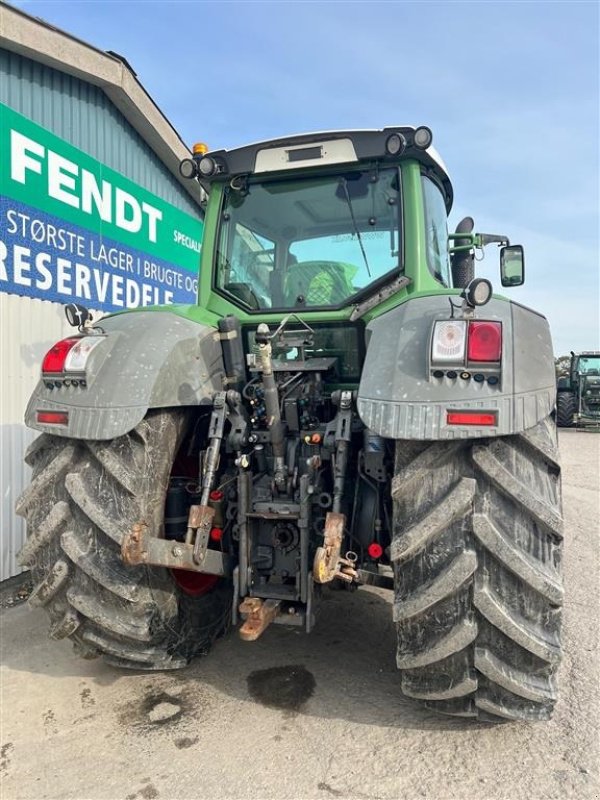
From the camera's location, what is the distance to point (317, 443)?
2824 mm

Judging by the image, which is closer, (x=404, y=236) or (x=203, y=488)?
(x=203, y=488)

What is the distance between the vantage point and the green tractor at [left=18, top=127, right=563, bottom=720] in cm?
221

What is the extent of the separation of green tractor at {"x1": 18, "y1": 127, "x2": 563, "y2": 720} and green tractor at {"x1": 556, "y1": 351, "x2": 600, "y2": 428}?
17066 mm

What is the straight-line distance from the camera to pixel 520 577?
2162 millimetres

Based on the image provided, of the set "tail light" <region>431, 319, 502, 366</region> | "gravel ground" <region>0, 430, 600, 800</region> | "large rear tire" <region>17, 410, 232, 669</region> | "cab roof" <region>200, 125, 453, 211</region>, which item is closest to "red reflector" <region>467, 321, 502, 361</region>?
"tail light" <region>431, 319, 502, 366</region>

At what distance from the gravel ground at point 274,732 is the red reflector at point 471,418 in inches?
50.9

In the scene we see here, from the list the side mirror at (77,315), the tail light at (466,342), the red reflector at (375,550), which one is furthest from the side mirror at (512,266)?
the side mirror at (77,315)

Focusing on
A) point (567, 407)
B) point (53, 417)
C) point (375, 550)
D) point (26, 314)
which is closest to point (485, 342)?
point (375, 550)

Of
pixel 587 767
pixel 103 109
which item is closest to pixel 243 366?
pixel 587 767

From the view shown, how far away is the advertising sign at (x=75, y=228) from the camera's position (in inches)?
184

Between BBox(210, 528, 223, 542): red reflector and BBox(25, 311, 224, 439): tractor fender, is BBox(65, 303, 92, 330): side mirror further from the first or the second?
BBox(210, 528, 223, 542): red reflector

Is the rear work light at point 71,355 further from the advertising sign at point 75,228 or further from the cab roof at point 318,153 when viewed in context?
the advertising sign at point 75,228

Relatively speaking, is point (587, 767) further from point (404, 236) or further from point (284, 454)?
point (404, 236)

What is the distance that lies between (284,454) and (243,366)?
65 cm
